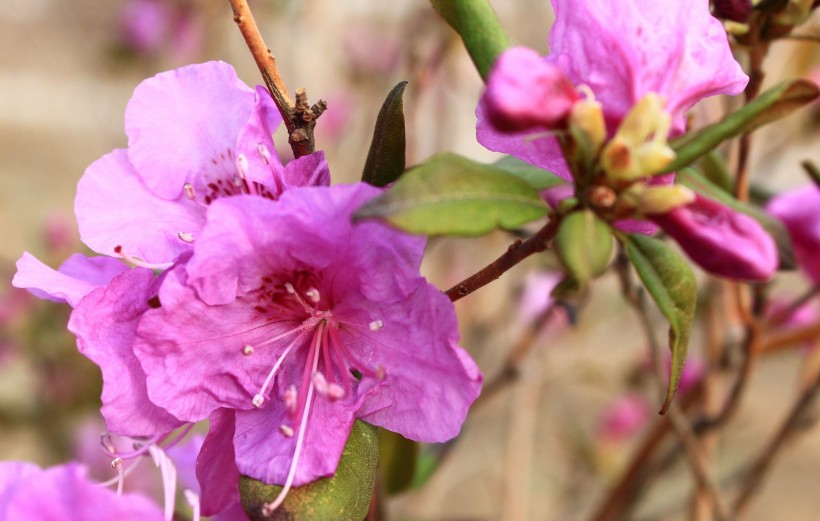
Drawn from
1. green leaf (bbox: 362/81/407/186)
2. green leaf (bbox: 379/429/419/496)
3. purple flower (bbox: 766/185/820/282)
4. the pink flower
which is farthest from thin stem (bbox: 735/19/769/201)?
the pink flower

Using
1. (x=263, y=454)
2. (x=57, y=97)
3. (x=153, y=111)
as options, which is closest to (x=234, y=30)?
(x=153, y=111)

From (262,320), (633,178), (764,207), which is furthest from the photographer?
(764,207)

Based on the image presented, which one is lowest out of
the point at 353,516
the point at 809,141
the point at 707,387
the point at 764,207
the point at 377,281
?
the point at 707,387

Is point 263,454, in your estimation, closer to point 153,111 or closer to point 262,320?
point 262,320

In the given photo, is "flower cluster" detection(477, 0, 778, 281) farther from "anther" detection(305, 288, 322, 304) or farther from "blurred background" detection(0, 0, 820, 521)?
"blurred background" detection(0, 0, 820, 521)

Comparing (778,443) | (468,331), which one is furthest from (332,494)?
(468,331)

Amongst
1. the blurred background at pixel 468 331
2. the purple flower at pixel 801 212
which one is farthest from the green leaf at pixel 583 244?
the purple flower at pixel 801 212

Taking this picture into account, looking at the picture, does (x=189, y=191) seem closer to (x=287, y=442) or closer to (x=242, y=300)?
(x=242, y=300)
